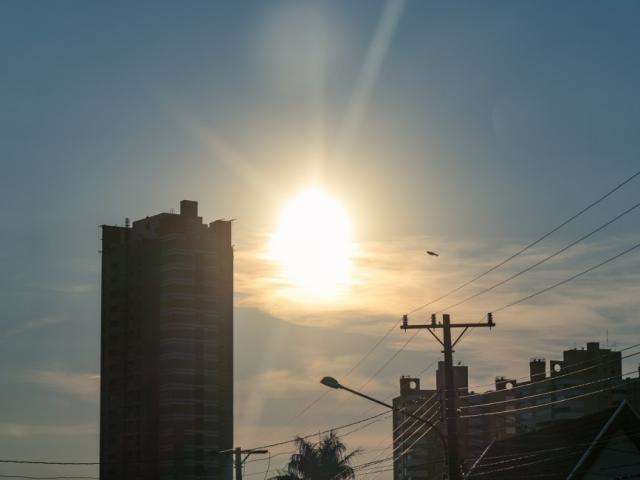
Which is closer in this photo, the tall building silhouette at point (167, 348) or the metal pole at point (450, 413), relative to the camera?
the metal pole at point (450, 413)

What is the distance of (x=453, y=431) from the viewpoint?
51062 mm

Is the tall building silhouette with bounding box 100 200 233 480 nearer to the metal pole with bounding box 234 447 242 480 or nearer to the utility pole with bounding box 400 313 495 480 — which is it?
the metal pole with bounding box 234 447 242 480

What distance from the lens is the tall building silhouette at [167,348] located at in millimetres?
164625

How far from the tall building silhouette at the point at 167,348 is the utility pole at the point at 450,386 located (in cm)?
10696

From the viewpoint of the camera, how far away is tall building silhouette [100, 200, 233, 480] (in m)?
165

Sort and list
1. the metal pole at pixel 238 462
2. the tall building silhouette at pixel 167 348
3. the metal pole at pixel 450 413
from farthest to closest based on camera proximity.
Answer: the tall building silhouette at pixel 167 348, the metal pole at pixel 238 462, the metal pole at pixel 450 413

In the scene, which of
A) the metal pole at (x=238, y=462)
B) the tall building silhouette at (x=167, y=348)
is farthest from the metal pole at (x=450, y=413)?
the tall building silhouette at (x=167, y=348)

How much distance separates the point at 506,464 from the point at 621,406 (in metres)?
12.5

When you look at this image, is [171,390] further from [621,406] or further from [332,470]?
[621,406]

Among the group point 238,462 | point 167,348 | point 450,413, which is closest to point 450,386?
point 450,413

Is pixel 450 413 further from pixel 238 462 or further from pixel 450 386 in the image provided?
pixel 238 462

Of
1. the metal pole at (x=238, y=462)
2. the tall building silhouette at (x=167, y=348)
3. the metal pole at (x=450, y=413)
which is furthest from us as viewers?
the tall building silhouette at (x=167, y=348)

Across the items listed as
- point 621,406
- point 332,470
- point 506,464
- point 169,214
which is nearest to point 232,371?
point 169,214

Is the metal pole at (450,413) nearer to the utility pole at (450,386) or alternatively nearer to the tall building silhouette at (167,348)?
the utility pole at (450,386)
